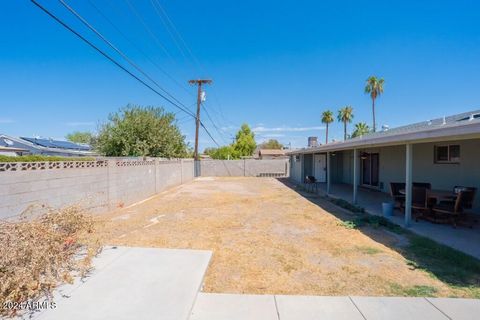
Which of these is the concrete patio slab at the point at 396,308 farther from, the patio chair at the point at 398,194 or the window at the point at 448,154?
the window at the point at 448,154

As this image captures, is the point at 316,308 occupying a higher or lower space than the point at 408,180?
lower

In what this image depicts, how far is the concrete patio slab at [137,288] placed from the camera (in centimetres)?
286

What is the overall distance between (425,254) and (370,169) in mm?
11055

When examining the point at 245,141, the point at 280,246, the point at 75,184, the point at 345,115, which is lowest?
the point at 280,246

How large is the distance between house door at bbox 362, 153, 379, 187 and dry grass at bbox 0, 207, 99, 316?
45.1ft

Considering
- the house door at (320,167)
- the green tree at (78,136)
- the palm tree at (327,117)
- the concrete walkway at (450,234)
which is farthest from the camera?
the green tree at (78,136)

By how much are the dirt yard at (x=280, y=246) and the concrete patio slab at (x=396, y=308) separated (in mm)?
257

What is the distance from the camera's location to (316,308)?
3104mm

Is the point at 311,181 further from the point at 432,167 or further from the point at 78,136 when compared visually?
the point at 78,136

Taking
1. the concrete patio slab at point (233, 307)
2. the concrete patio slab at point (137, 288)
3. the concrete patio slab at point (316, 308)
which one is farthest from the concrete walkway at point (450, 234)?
the concrete patio slab at point (137, 288)

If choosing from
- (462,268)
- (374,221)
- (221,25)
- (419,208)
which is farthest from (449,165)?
(221,25)

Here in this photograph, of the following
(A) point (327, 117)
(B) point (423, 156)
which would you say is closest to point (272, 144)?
(A) point (327, 117)

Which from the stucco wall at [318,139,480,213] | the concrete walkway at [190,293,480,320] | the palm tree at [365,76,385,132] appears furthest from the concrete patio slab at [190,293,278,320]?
the palm tree at [365,76,385,132]

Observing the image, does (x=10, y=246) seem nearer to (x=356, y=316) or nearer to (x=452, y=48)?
(x=356, y=316)
